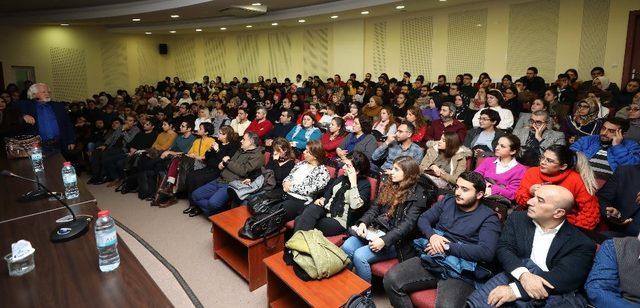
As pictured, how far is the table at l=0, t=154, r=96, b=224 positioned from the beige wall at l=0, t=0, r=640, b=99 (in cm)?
895

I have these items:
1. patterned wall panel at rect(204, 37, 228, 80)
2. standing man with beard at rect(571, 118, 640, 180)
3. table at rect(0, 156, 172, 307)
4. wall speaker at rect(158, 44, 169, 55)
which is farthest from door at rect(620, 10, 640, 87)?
wall speaker at rect(158, 44, 169, 55)

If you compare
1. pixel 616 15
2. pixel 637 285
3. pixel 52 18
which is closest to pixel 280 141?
pixel 637 285

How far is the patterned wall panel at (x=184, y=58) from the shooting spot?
1564cm

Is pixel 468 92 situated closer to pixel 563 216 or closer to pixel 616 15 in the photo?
pixel 616 15

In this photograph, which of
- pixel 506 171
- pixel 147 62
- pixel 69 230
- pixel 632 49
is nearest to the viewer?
pixel 69 230

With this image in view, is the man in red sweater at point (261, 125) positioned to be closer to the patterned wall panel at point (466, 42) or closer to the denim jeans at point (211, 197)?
the denim jeans at point (211, 197)

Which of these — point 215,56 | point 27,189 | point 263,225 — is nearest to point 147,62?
point 215,56

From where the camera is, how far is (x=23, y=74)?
37.9ft

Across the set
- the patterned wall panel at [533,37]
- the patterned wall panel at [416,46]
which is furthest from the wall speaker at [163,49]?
the patterned wall panel at [533,37]

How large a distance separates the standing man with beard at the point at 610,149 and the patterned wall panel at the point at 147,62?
49.4 feet

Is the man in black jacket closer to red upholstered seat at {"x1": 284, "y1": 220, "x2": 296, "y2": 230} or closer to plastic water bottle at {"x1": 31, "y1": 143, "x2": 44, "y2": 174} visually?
red upholstered seat at {"x1": 284, "y1": 220, "x2": 296, "y2": 230}

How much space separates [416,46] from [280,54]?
5550 mm

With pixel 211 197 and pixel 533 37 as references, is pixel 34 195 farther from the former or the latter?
pixel 533 37

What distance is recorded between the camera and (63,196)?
254cm
